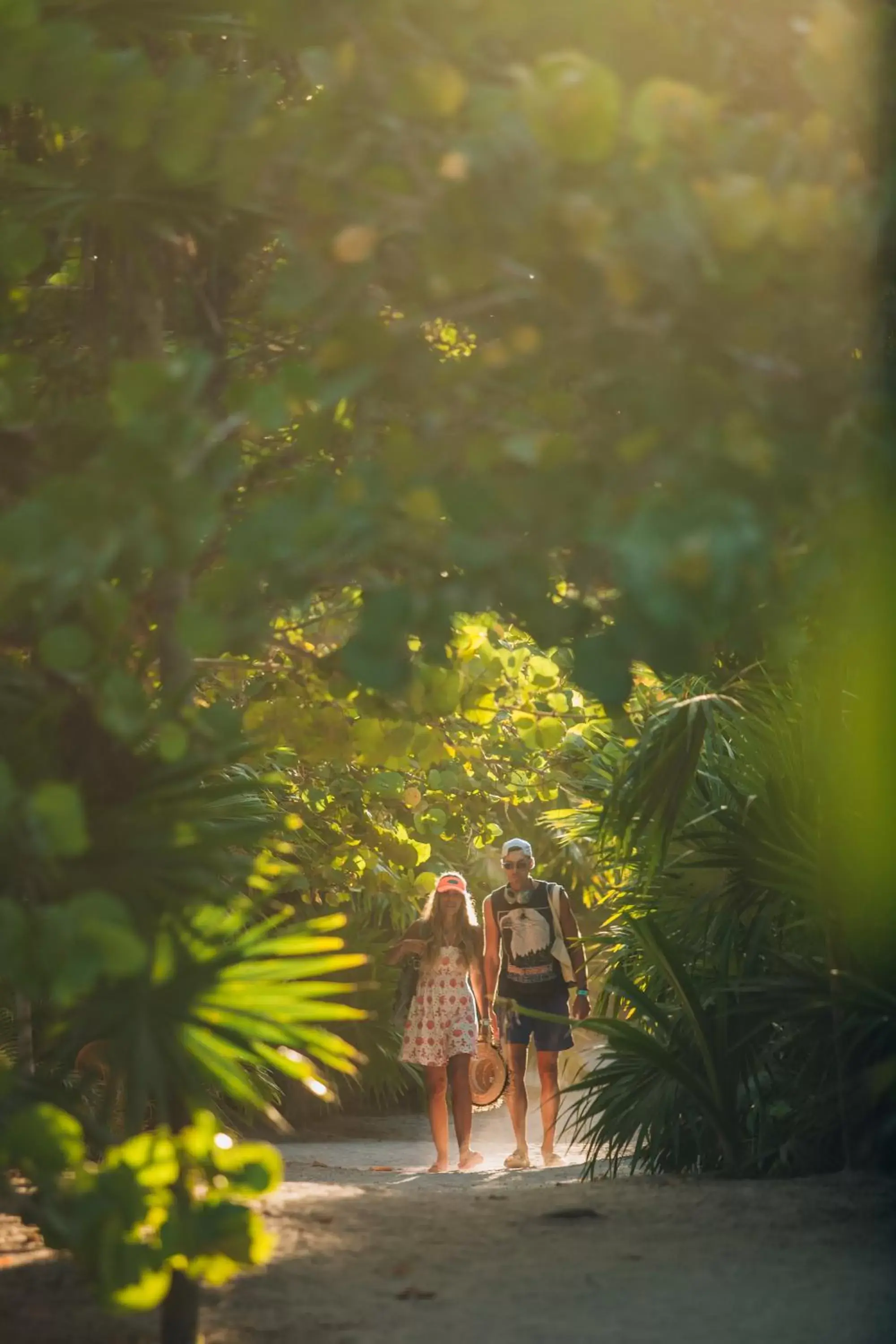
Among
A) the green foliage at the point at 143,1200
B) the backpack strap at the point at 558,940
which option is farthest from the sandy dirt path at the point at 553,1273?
the backpack strap at the point at 558,940

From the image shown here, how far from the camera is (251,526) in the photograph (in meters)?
2.66

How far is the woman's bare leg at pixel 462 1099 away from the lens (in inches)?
396

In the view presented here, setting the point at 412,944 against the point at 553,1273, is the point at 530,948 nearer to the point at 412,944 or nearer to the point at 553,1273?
the point at 412,944

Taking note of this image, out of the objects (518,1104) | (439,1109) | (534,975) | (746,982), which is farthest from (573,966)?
(746,982)

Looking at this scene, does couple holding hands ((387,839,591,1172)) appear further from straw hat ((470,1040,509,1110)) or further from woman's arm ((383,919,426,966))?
straw hat ((470,1040,509,1110))

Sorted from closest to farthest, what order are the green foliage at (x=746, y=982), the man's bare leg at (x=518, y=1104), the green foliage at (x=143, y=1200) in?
the green foliage at (x=143, y=1200) < the green foliage at (x=746, y=982) < the man's bare leg at (x=518, y=1104)

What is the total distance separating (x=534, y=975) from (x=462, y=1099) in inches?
35.8

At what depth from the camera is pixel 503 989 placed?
397 inches

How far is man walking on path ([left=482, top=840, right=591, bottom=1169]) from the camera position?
9.89 metres

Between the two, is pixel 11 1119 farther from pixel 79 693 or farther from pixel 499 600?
pixel 499 600

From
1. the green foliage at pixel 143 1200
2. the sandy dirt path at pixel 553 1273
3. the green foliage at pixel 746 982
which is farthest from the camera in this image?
the green foliage at pixel 746 982

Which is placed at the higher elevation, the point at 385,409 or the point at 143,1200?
the point at 385,409

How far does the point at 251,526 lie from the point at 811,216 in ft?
3.13

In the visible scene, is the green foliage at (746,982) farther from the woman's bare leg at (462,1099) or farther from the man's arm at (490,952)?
the man's arm at (490,952)
